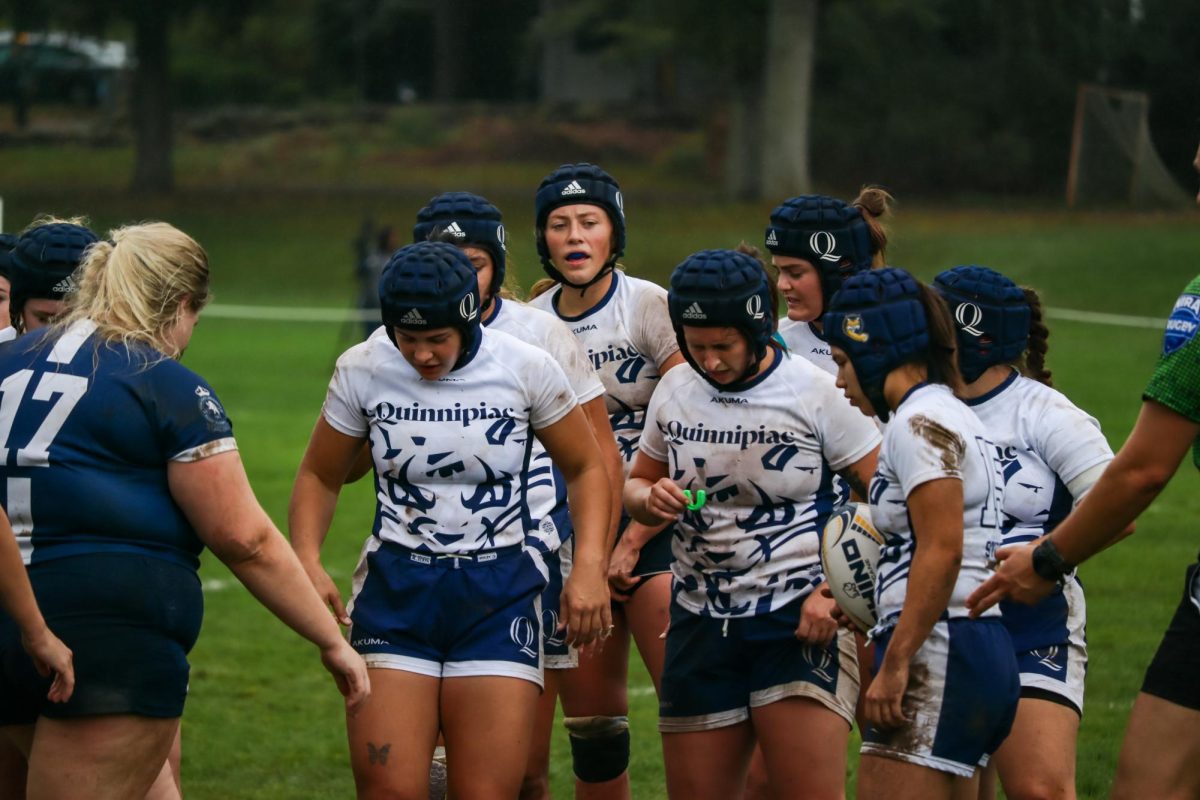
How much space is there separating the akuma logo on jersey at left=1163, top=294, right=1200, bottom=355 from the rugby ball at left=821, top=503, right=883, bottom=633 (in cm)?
101

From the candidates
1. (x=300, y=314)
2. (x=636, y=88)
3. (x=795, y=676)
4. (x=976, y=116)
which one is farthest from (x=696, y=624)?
(x=636, y=88)

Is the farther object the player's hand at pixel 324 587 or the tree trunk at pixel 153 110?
the tree trunk at pixel 153 110

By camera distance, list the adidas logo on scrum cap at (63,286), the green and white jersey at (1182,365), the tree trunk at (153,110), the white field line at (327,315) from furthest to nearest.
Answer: the tree trunk at (153,110), the white field line at (327,315), the adidas logo on scrum cap at (63,286), the green and white jersey at (1182,365)

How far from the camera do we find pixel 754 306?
5254mm

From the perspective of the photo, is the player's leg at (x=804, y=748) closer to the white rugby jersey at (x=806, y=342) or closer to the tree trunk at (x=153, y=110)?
the white rugby jersey at (x=806, y=342)

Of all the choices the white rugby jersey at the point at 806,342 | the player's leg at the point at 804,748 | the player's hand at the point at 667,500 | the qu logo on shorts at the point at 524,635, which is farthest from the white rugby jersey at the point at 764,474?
the white rugby jersey at the point at 806,342

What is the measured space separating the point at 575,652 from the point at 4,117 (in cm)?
5303

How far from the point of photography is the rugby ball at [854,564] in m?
4.99

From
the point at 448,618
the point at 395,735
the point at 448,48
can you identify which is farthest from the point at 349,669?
the point at 448,48

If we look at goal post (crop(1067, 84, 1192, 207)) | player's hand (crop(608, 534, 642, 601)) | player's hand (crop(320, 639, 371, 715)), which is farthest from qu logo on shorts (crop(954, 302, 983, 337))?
goal post (crop(1067, 84, 1192, 207))

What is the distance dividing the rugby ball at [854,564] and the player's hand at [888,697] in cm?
44

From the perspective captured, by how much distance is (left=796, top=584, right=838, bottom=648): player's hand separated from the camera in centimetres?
527

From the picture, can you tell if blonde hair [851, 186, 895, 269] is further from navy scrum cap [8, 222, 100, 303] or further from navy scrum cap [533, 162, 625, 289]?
navy scrum cap [8, 222, 100, 303]

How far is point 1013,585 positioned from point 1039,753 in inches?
30.6
